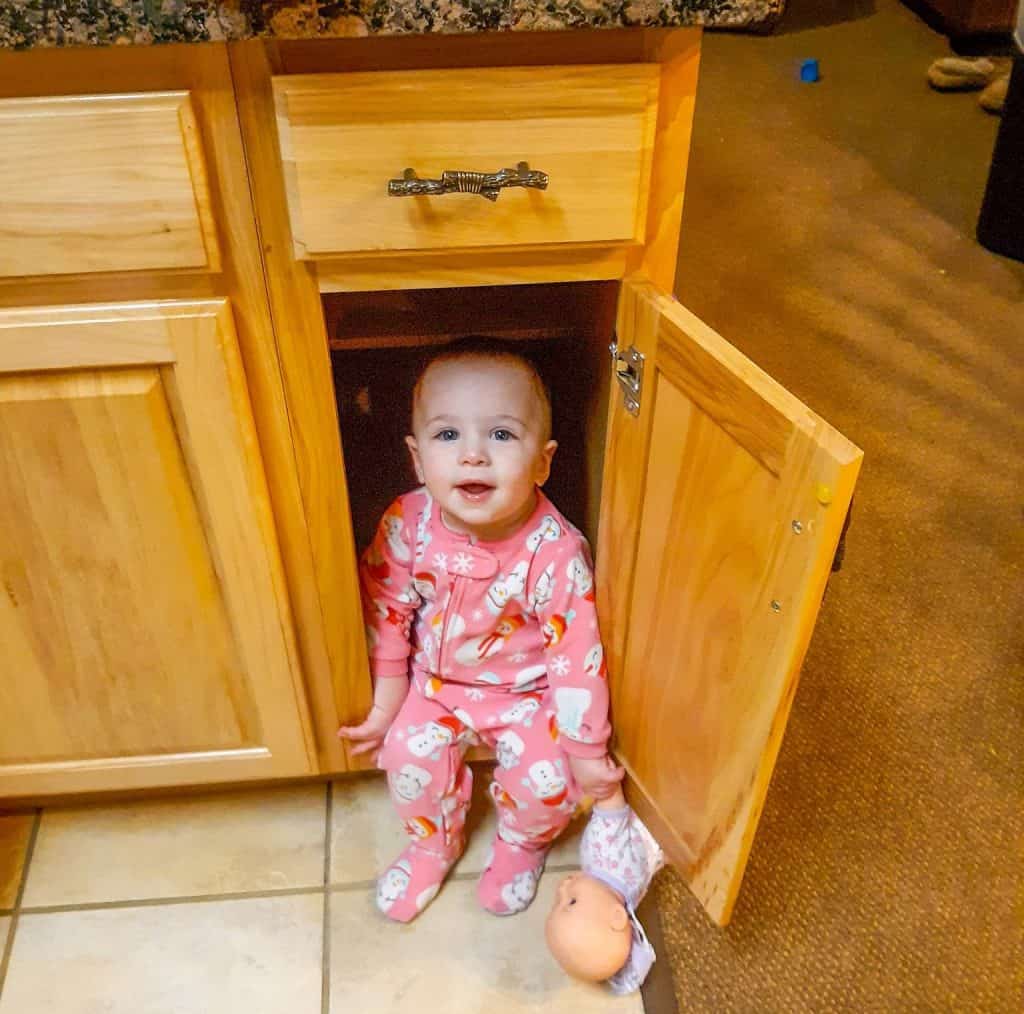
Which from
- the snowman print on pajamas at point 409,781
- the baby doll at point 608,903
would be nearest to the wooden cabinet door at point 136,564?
the snowman print on pajamas at point 409,781

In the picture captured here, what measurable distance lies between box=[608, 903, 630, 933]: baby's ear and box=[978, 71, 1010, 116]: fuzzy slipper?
2357mm

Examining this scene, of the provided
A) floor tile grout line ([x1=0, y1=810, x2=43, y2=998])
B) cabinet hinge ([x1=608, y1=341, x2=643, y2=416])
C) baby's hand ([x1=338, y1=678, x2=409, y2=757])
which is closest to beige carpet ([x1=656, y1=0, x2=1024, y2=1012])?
baby's hand ([x1=338, y1=678, x2=409, y2=757])

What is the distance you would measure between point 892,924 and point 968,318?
1.26 m

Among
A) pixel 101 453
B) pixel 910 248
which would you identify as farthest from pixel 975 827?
pixel 910 248

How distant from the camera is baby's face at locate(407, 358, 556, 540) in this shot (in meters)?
0.96

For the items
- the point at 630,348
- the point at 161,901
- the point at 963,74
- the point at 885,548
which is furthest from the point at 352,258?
the point at 963,74

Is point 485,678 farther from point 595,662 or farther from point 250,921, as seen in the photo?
point 250,921

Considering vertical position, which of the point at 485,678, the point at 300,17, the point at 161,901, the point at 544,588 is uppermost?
the point at 300,17

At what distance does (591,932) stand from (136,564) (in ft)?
1.80

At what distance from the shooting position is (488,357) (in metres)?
0.98

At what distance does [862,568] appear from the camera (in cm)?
146

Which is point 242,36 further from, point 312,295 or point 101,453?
point 101,453

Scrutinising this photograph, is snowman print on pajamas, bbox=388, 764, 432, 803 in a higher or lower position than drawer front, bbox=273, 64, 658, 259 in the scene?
lower

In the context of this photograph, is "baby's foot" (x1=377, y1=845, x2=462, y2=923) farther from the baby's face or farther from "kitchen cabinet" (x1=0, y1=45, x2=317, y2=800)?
the baby's face
